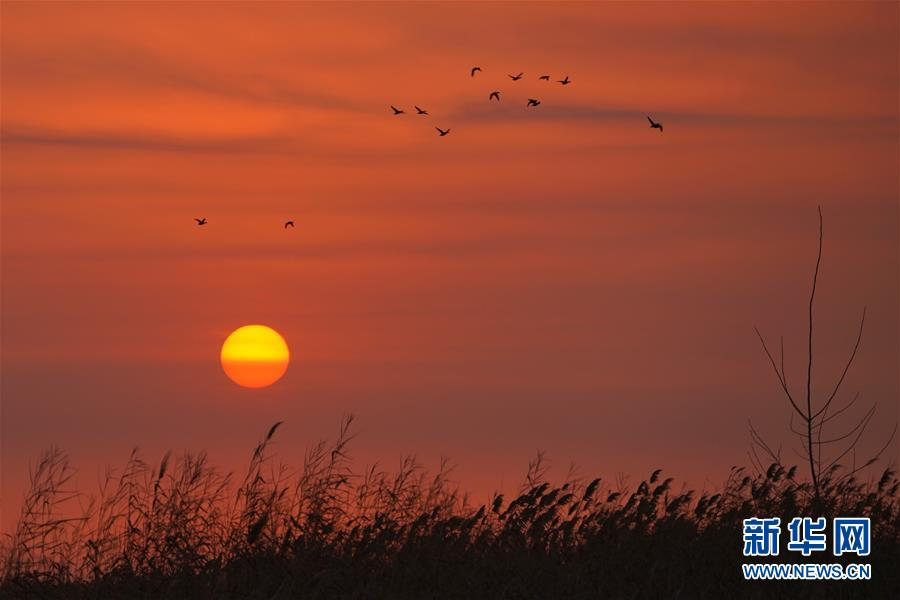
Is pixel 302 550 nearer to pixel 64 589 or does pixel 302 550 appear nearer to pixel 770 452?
pixel 64 589

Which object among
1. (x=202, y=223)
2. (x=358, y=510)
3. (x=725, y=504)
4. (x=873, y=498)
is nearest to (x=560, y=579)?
(x=358, y=510)

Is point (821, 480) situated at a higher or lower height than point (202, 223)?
lower

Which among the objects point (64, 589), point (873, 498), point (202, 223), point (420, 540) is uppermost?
point (202, 223)

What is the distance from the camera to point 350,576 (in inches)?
421

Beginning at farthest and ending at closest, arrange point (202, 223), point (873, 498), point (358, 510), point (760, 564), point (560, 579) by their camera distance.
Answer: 1. point (202, 223)
2. point (873, 498)
3. point (358, 510)
4. point (760, 564)
5. point (560, 579)

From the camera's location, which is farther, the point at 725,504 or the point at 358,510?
the point at 725,504

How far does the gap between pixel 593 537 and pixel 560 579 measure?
87.0 inches

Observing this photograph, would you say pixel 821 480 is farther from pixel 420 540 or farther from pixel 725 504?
pixel 420 540

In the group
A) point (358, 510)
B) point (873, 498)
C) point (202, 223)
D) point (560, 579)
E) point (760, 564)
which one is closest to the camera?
point (560, 579)

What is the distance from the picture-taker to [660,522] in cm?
1291

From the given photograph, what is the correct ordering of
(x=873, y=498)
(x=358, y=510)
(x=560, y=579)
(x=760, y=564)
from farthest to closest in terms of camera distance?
(x=873, y=498) → (x=358, y=510) → (x=760, y=564) → (x=560, y=579)

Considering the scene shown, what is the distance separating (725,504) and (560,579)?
378 cm

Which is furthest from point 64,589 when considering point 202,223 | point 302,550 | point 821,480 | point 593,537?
point 202,223

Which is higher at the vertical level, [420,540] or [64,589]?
[420,540]
